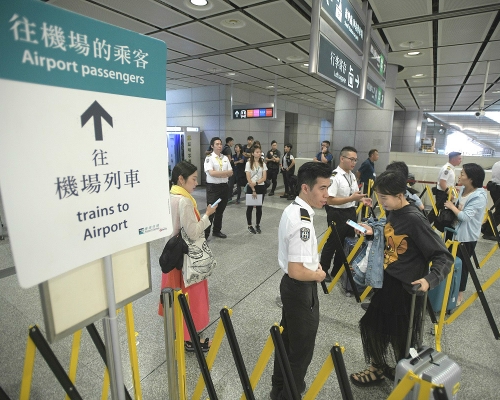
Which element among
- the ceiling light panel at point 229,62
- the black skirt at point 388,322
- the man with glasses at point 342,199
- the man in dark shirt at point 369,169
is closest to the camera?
the black skirt at point 388,322

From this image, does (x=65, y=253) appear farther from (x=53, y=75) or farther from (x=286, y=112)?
(x=286, y=112)

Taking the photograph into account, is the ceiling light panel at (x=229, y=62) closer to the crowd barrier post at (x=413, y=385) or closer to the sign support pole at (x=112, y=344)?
the sign support pole at (x=112, y=344)

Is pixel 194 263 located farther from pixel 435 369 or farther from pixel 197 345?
pixel 435 369

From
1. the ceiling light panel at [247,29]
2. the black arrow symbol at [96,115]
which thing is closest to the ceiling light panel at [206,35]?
the ceiling light panel at [247,29]

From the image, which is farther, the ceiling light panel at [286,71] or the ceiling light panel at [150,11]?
the ceiling light panel at [286,71]

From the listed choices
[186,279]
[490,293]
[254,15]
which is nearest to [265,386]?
[186,279]

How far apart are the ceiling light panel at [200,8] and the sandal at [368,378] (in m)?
4.34

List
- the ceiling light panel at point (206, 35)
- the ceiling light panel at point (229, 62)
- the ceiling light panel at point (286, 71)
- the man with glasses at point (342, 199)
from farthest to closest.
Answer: the ceiling light panel at point (286, 71) → the ceiling light panel at point (229, 62) → the ceiling light panel at point (206, 35) → the man with glasses at point (342, 199)

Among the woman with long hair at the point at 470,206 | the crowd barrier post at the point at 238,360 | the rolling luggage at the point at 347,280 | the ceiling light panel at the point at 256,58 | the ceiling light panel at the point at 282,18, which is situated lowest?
the rolling luggage at the point at 347,280

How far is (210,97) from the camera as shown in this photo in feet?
33.9

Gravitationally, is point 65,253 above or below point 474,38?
below

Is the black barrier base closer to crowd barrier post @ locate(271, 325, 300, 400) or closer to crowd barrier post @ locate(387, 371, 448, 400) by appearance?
crowd barrier post @ locate(271, 325, 300, 400)

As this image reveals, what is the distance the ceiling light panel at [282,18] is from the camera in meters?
3.87

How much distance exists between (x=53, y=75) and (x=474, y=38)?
21.0 feet
